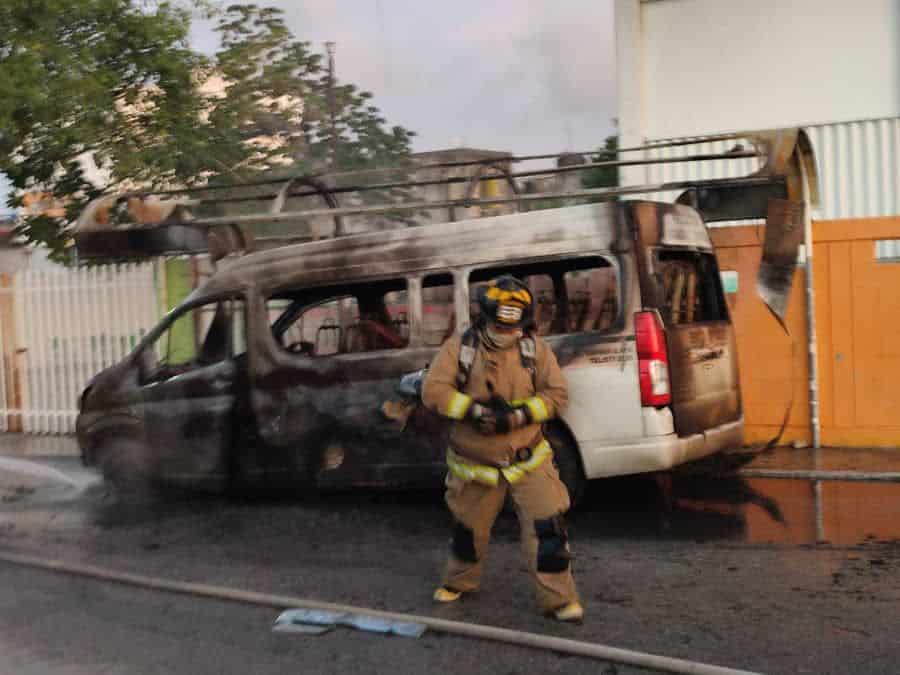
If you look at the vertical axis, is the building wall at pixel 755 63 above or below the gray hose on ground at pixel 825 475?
above

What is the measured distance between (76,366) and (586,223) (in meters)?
8.42

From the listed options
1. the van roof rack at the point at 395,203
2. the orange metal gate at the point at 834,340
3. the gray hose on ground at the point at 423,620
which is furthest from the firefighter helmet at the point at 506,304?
the orange metal gate at the point at 834,340

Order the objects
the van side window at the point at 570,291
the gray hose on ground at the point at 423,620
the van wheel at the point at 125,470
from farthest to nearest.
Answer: the van wheel at the point at 125,470
the van side window at the point at 570,291
the gray hose on ground at the point at 423,620

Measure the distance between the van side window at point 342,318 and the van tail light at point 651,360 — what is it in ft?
5.68

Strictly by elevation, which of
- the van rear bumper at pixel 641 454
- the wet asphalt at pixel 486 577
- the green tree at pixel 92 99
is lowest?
the wet asphalt at pixel 486 577

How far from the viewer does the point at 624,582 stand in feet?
20.2

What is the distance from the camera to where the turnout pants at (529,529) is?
5.37 m

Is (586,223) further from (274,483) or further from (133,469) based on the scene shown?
(133,469)

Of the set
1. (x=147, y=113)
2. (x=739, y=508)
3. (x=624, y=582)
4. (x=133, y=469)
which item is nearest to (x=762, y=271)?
(x=739, y=508)

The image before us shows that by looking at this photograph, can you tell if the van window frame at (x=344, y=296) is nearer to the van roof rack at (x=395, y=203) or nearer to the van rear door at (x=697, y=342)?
the van roof rack at (x=395, y=203)

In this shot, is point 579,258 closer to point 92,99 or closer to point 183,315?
point 183,315

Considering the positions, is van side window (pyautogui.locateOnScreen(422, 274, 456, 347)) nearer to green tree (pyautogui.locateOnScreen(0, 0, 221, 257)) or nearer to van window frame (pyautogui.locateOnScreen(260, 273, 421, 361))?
van window frame (pyautogui.locateOnScreen(260, 273, 421, 361))

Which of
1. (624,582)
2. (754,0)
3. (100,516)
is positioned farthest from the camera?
(754,0)

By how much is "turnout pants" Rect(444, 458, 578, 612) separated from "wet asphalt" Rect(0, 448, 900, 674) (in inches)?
6.8
